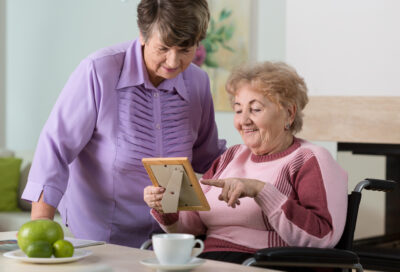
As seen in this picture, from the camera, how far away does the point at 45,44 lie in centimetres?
622

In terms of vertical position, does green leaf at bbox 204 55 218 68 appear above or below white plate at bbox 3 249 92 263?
above

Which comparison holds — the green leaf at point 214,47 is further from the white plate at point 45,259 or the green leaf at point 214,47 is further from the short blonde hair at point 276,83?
the white plate at point 45,259

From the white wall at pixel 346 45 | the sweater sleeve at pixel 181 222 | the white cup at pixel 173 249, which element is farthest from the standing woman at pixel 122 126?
the white wall at pixel 346 45

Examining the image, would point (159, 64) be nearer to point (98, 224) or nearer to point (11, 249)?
point (98, 224)

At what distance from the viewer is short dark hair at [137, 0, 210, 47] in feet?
6.79

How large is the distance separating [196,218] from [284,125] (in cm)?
42

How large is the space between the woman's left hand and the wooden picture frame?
0.05 m

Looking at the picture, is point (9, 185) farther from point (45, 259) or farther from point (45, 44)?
point (45, 259)

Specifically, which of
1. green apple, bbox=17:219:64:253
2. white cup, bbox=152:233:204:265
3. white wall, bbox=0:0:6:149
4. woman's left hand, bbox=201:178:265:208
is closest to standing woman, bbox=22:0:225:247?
woman's left hand, bbox=201:178:265:208

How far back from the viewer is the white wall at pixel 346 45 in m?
3.98

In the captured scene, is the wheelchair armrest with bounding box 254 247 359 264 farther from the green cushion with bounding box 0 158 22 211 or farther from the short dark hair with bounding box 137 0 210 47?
the green cushion with bounding box 0 158 22 211

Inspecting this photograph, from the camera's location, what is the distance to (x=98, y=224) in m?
2.34

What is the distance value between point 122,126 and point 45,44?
164 inches

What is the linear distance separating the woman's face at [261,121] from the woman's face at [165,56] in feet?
0.74
